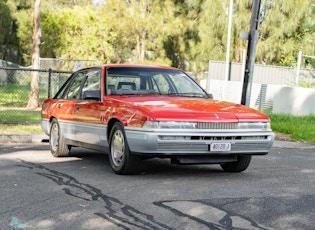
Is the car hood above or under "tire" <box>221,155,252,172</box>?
above

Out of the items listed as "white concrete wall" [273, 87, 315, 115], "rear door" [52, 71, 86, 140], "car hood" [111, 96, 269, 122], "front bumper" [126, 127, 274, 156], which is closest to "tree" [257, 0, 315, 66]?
"white concrete wall" [273, 87, 315, 115]

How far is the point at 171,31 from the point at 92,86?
36.2 meters

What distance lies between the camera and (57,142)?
996 centimetres

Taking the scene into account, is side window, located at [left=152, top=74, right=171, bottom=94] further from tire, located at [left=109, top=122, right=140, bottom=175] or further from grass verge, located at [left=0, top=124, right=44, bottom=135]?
grass verge, located at [left=0, top=124, right=44, bottom=135]

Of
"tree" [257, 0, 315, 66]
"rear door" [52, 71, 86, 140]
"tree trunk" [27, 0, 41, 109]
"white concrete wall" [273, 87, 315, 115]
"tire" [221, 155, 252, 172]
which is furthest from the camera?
"tree" [257, 0, 315, 66]

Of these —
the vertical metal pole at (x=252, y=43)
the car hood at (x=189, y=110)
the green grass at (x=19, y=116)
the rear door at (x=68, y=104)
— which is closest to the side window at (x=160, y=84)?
the car hood at (x=189, y=110)

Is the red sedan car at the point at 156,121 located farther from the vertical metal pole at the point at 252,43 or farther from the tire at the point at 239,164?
the vertical metal pole at the point at 252,43

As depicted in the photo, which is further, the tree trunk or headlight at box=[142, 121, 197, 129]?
the tree trunk

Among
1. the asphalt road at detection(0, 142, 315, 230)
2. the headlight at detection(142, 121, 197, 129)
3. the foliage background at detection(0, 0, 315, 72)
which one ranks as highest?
the foliage background at detection(0, 0, 315, 72)

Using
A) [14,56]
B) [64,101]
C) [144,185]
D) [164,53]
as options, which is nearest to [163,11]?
[164,53]

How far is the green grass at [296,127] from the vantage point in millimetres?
14880

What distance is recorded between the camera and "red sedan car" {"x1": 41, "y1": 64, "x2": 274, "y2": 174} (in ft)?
24.1

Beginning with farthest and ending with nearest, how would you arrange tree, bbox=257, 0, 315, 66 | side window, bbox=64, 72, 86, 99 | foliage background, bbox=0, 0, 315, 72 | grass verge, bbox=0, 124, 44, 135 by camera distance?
foliage background, bbox=0, 0, 315, 72 < tree, bbox=257, 0, 315, 66 < grass verge, bbox=0, 124, 44, 135 < side window, bbox=64, 72, 86, 99

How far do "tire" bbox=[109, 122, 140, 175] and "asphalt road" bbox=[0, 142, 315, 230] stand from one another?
193 millimetres
